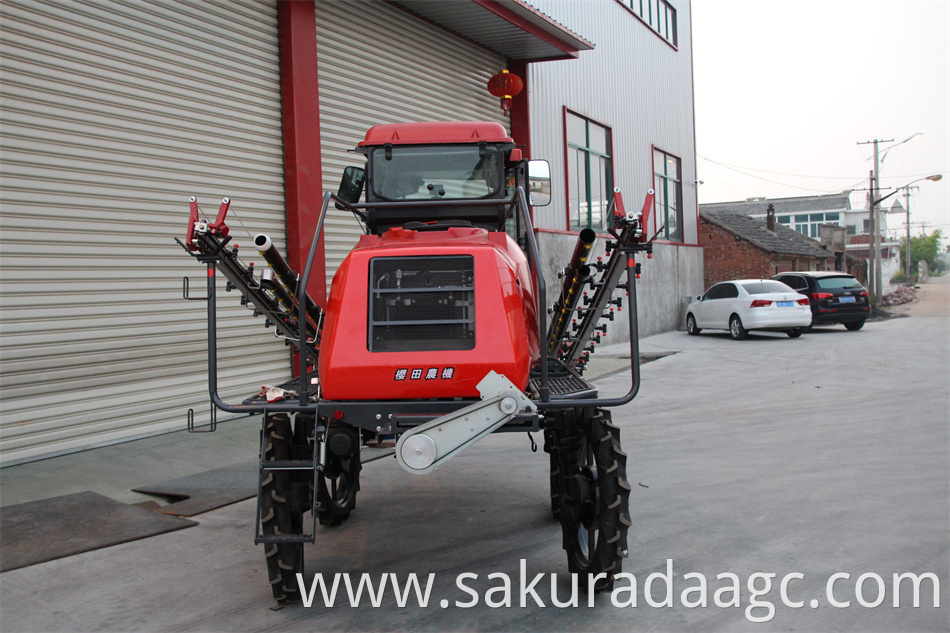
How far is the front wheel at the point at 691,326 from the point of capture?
2255cm

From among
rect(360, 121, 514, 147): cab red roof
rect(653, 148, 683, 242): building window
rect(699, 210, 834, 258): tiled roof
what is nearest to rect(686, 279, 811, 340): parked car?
rect(653, 148, 683, 242): building window

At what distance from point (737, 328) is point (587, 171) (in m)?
5.87

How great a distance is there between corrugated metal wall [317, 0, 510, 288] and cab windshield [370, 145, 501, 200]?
575cm

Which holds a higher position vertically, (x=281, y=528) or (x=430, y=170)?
(x=430, y=170)

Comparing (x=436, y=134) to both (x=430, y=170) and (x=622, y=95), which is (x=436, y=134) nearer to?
(x=430, y=170)

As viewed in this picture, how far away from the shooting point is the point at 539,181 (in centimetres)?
595

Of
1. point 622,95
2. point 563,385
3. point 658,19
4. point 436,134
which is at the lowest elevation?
point 563,385

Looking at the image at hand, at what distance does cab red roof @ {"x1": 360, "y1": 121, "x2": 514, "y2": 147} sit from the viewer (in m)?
5.79

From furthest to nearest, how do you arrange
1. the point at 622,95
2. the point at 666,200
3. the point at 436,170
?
the point at 666,200, the point at 622,95, the point at 436,170

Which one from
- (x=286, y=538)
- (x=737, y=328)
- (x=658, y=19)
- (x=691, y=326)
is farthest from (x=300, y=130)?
(x=658, y=19)

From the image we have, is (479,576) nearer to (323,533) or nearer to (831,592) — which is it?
(323,533)

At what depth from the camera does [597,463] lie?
173 inches

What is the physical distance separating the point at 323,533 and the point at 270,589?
1122mm

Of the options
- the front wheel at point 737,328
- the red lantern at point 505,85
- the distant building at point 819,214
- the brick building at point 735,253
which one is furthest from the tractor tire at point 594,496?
the distant building at point 819,214
